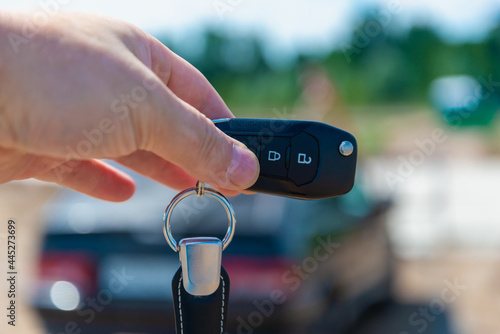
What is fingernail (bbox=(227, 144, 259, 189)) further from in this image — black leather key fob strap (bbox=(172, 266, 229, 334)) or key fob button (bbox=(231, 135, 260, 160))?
black leather key fob strap (bbox=(172, 266, 229, 334))

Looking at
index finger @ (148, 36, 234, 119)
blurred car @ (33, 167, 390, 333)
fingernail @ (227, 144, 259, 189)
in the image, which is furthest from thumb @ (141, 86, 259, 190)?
blurred car @ (33, 167, 390, 333)

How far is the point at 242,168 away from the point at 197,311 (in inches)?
12.2

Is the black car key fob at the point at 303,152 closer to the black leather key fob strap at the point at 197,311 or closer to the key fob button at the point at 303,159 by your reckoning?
the key fob button at the point at 303,159

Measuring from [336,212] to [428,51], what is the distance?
36476 mm

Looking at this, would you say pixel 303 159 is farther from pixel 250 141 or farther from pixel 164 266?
pixel 164 266

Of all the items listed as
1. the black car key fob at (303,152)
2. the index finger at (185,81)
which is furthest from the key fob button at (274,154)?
the index finger at (185,81)

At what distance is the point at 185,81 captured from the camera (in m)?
1.45

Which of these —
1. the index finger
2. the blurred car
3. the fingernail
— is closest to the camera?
the fingernail

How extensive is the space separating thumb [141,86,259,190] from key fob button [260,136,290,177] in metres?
0.04

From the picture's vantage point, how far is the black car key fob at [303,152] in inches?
50.6

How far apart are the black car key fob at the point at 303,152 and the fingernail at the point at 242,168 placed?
0.04 metres

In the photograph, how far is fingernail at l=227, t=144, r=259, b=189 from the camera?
48.8 inches

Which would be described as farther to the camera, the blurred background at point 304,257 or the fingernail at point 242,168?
the blurred background at point 304,257

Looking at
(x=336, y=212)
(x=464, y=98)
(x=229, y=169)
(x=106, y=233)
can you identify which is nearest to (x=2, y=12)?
(x=229, y=169)
